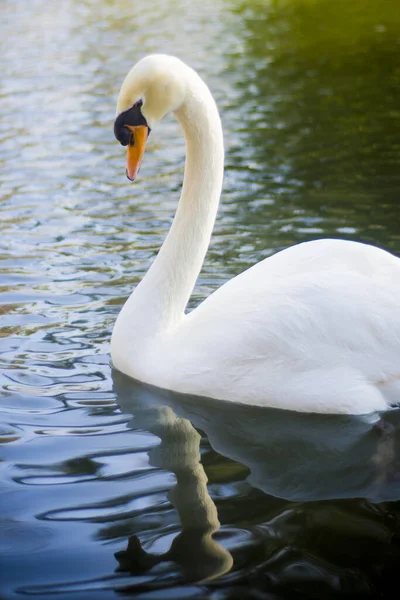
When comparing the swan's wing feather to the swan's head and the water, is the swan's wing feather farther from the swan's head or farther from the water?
the swan's head

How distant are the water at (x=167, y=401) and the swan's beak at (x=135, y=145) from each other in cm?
117

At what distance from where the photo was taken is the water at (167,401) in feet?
12.4

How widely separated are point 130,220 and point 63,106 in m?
6.11

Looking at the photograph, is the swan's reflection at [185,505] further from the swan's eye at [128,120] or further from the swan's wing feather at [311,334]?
the swan's eye at [128,120]

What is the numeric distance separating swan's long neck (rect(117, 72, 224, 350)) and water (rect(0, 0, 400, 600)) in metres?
0.41

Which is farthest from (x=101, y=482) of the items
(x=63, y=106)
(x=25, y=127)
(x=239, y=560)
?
(x=63, y=106)

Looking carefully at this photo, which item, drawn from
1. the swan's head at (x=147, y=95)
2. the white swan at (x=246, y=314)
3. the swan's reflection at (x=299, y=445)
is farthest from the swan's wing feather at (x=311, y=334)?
the swan's head at (x=147, y=95)

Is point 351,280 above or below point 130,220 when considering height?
above

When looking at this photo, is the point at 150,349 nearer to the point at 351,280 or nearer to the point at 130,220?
the point at 351,280

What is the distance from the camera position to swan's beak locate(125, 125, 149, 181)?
17.6 feet

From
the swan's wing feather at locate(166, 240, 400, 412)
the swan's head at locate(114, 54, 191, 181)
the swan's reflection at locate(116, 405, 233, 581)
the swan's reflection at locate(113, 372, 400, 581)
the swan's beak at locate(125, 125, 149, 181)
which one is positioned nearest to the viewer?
the swan's reflection at locate(116, 405, 233, 581)

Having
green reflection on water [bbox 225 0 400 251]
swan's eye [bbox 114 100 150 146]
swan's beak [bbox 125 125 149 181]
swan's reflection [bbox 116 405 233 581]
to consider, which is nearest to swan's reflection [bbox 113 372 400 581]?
swan's reflection [bbox 116 405 233 581]

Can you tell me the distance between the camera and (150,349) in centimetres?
545

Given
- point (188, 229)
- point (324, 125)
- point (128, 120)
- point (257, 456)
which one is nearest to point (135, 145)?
point (128, 120)
